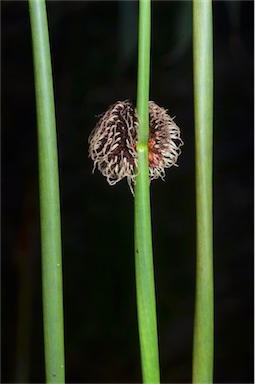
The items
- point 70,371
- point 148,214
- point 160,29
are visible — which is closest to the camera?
point 148,214

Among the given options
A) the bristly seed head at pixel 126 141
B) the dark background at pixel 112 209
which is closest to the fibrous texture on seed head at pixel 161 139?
the bristly seed head at pixel 126 141

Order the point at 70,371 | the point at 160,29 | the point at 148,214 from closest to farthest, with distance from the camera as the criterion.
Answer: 1. the point at 148,214
2. the point at 160,29
3. the point at 70,371

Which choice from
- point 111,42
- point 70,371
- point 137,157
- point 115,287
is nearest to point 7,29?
point 111,42

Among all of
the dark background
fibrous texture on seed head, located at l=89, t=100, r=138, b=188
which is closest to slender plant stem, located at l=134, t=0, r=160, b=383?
fibrous texture on seed head, located at l=89, t=100, r=138, b=188

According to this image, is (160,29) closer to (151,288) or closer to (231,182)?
(231,182)

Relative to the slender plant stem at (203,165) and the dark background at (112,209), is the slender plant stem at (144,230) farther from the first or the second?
the dark background at (112,209)

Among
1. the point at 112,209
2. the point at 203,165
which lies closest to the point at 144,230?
the point at 203,165

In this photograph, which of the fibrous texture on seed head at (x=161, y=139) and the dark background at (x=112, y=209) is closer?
the fibrous texture on seed head at (x=161, y=139)
